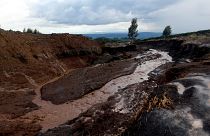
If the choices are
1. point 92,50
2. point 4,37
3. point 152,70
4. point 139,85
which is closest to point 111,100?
point 139,85

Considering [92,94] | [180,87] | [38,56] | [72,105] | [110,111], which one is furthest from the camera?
[38,56]

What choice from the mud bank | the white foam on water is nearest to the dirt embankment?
the mud bank

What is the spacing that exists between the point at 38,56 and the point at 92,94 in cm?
2479

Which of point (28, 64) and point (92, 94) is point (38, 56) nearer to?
point (28, 64)

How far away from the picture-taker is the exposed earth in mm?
25281

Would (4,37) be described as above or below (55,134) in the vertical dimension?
above

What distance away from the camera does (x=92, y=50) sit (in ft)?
284

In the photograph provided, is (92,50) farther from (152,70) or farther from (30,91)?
(30,91)

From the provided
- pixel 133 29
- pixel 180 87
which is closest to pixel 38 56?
pixel 180 87

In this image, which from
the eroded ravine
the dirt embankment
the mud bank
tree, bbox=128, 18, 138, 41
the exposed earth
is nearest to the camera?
the exposed earth

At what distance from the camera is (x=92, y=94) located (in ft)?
Answer: 149

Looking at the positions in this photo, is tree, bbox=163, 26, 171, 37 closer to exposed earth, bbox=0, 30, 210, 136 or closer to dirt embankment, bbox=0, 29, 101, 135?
dirt embankment, bbox=0, 29, 101, 135

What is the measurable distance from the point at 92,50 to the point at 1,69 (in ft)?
114

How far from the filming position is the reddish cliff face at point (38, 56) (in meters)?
54.4
